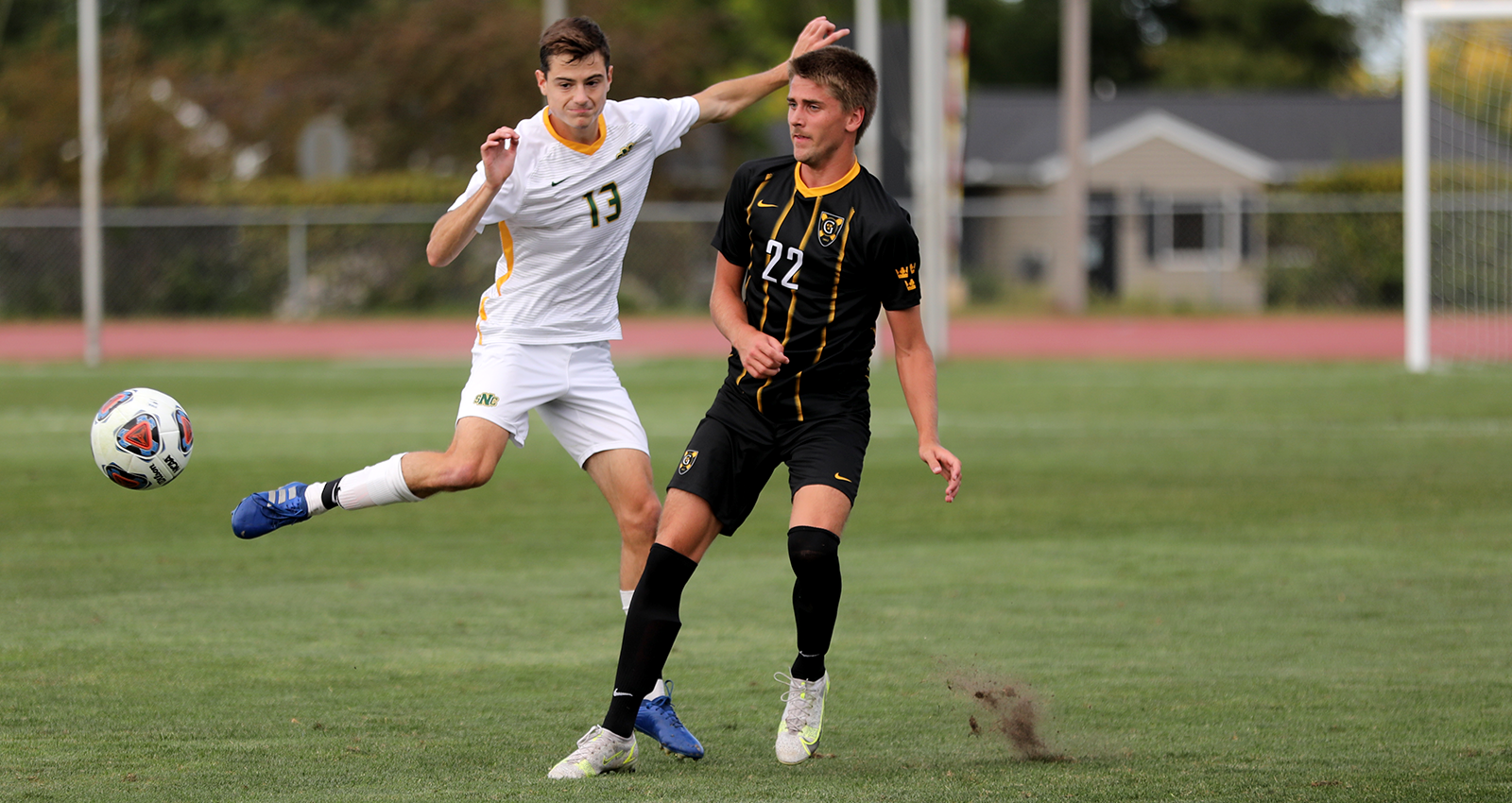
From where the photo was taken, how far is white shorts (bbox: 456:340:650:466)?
5.85 meters

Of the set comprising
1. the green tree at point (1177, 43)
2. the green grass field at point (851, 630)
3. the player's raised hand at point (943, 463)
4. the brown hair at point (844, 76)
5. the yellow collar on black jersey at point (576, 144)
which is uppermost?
the green tree at point (1177, 43)

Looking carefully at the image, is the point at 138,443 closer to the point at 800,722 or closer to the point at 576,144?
the point at 576,144

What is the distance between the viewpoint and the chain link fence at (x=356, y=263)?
102ft

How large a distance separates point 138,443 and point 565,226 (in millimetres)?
1731

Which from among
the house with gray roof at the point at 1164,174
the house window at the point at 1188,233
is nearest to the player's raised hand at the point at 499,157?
the house with gray roof at the point at 1164,174

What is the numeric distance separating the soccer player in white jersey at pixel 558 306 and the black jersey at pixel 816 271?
2.24ft

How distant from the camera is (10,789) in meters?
4.64

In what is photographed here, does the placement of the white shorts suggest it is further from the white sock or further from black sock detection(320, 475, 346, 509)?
black sock detection(320, 475, 346, 509)

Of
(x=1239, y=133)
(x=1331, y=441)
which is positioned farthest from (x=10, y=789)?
(x=1239, y=133)

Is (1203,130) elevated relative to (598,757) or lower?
elevated

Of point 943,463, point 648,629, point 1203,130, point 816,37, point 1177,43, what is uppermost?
point 1177,43

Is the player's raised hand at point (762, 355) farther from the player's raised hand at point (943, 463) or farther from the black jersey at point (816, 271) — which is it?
the player's raised hand at point (943, 463)

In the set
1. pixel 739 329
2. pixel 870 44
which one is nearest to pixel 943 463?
pixel 739 329

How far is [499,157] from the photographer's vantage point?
214 inches
